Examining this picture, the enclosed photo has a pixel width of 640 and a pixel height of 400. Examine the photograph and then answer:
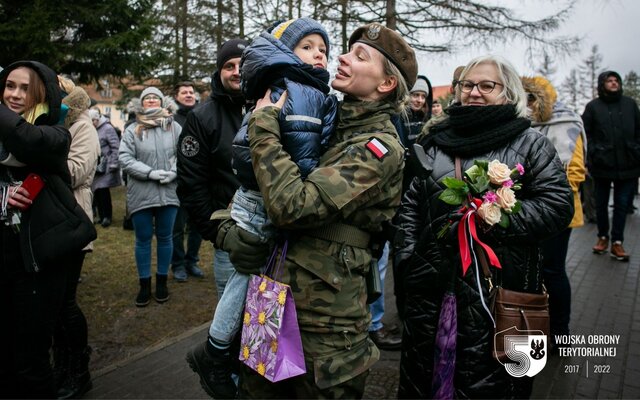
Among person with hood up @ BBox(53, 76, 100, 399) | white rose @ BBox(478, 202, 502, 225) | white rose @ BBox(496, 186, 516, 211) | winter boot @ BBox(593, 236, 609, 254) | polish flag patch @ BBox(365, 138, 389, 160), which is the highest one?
polish flag patch @ BBox(365, 138, 389, 160)

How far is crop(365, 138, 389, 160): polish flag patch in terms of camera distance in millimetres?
1754

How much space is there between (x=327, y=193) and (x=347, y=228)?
0.25 meters

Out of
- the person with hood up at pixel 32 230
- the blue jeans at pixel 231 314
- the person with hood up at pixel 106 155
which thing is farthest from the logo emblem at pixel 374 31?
the person with hood up at pixel 106 155

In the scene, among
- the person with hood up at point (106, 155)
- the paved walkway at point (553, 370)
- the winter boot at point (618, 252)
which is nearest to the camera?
the paved walkway at point (553, 370)

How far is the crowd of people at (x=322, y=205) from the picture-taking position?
180 cm

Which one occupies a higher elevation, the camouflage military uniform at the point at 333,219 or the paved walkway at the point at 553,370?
the camouflage military uniform at the point at 333,219

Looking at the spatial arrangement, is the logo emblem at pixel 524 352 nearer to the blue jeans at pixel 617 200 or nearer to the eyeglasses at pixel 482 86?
the eyeglasses at pixel 482 86

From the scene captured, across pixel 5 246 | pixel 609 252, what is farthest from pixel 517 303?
pixel 609 252

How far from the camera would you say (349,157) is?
1.75m

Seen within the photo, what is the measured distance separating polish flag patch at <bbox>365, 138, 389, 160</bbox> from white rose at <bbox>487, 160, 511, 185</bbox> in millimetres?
794

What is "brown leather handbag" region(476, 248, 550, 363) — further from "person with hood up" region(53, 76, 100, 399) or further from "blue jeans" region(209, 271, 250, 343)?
"person with hood up" region(53, 76, 100, 399)

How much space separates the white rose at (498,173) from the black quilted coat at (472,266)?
0.24 meters

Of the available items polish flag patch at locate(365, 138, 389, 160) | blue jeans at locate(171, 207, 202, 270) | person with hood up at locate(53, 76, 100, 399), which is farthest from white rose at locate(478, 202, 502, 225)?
blue jeans at locate(171, 207, 202, 270)

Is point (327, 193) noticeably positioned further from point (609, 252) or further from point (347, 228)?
point (609, 252)
